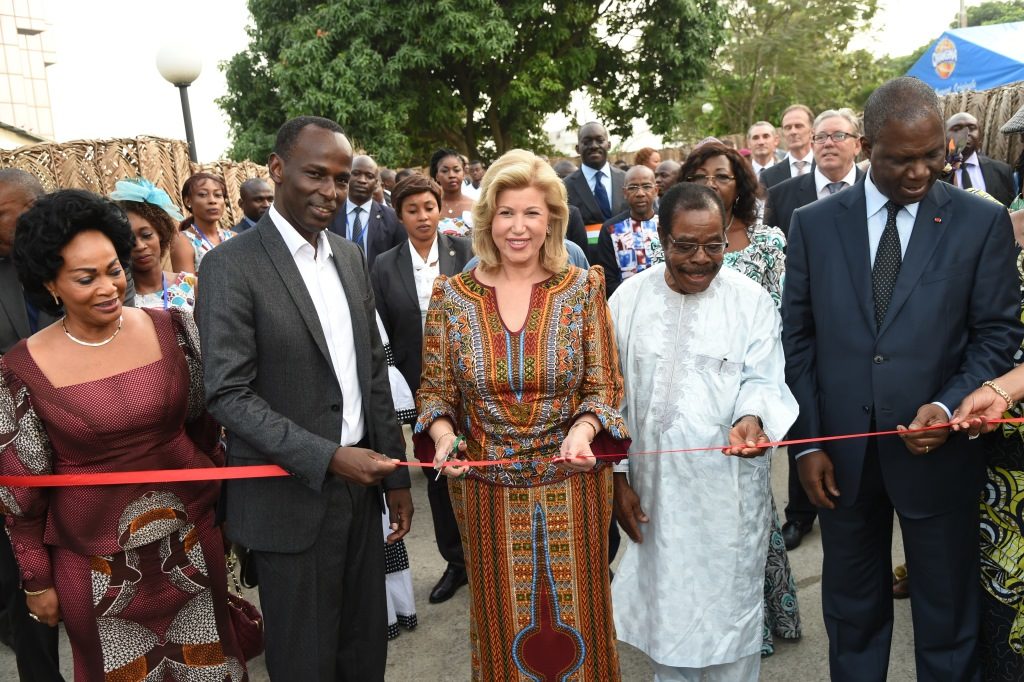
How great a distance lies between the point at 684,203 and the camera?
3000 mm

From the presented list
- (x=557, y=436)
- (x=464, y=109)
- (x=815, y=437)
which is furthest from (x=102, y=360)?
(x=464, y=109)

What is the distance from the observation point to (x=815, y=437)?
9.73ft

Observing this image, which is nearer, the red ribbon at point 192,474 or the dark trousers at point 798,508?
the red ribbon at point 192,474

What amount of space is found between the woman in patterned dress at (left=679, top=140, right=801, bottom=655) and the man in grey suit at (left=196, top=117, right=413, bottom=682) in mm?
1941

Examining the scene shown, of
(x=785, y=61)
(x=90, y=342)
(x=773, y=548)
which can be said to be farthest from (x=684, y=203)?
(x=785, y=61)

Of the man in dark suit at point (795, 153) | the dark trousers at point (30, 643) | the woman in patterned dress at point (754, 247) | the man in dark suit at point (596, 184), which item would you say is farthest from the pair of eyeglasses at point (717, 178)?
the man in dark suit at point (795, 153)

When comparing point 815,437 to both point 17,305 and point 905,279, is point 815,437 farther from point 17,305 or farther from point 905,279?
point 17,305

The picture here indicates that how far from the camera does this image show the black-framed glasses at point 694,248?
298 centimetres

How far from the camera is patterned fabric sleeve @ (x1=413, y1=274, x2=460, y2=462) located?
2.94 metres

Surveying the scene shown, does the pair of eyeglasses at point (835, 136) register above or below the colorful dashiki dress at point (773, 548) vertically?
above

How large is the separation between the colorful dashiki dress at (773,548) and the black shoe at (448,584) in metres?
1.68

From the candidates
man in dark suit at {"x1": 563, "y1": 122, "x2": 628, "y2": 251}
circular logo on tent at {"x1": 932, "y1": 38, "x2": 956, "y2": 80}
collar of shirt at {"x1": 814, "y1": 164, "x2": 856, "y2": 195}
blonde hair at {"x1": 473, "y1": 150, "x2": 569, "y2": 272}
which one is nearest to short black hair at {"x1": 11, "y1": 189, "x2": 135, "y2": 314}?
blonde hair at {"x1": 473, "y1": 150, "x2": 569, "y2": 272}

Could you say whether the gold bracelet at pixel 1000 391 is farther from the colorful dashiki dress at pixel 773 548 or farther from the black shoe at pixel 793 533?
the black shoe at pixel 793 533

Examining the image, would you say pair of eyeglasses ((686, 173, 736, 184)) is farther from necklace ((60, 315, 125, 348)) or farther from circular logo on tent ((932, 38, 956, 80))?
circular logo on tent ((932, 38, 956, 80))
